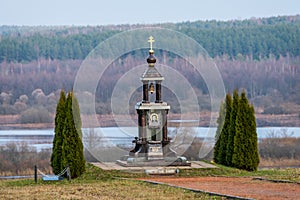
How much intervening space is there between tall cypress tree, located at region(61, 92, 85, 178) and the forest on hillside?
121ft

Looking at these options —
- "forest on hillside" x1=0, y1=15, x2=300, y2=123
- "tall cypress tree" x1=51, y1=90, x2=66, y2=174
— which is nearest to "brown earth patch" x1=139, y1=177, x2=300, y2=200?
"tall cypress tree" x1=51, y1=90, x2=66, y2=174

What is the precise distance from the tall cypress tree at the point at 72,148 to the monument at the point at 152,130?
1.96 metres

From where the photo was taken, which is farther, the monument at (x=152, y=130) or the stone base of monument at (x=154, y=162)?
the monument at (x=152, y=130)

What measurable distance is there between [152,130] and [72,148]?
2905 millimetres

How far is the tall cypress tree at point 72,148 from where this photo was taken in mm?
22125

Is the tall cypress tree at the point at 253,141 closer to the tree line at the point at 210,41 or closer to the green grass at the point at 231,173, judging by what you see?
the green grass at the point at 231,173

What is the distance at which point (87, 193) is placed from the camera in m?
18.0

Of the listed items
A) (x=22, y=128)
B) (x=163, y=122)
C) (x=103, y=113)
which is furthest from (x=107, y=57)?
(x=22, y=128)

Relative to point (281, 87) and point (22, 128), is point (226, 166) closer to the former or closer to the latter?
point (22, 128)

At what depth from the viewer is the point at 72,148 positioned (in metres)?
22.2

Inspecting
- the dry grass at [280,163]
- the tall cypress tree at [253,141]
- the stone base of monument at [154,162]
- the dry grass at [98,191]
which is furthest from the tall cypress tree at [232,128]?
the dry grass at [280,163]

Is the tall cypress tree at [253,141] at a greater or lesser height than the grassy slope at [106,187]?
greater

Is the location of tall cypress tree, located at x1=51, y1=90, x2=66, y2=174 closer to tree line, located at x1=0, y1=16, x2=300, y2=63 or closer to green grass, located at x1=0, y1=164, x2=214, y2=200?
green grass, located at x1=0, y1=164, x2=214, y2=200

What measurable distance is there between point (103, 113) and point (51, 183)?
21469 mm
